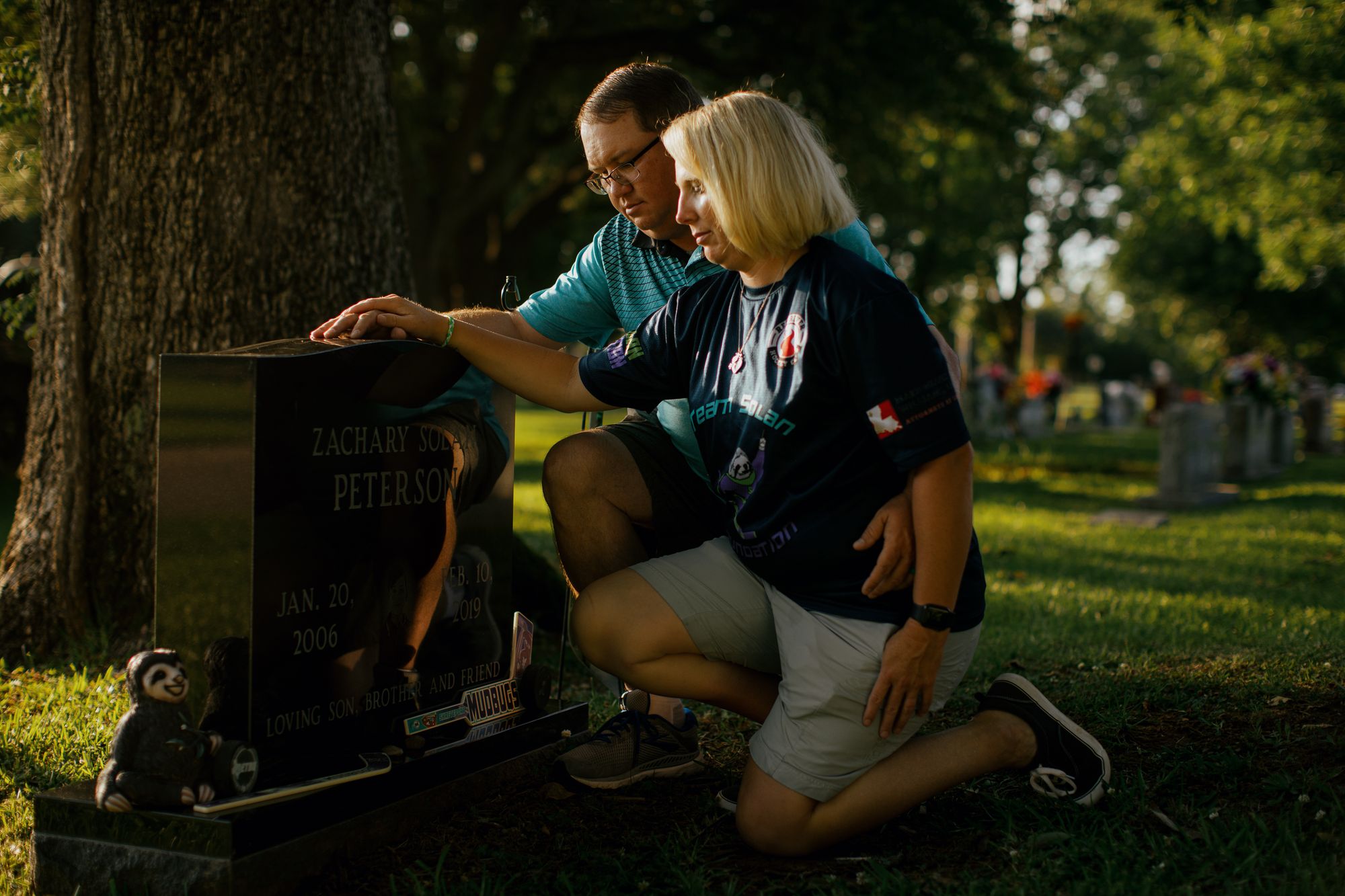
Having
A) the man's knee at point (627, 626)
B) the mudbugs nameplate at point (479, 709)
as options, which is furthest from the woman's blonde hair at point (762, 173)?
the mudbugs nameplate at point (479, 709)

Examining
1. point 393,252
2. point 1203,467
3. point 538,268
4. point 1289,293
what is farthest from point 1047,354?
point 393,252

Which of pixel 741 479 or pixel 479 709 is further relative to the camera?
pixel 479 709

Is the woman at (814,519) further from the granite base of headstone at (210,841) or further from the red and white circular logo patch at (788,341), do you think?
the granite base of headstone at (210,841)

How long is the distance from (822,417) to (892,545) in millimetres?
343

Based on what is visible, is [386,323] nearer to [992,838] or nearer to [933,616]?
[933,616]

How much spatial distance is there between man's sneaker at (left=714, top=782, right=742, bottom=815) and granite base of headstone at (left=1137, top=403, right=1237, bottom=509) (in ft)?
32.4

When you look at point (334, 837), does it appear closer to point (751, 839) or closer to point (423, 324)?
point (751, 839)

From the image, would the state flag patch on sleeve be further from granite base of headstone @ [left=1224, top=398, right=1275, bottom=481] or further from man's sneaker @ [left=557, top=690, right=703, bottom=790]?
granite base of headstone @ [left=1224, top=398, right=1275, bottom=481]

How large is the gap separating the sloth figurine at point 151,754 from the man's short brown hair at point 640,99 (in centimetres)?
193

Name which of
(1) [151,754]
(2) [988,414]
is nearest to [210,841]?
(1) [151,754]

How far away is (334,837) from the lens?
259 cm

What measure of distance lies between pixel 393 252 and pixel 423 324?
1.88 m

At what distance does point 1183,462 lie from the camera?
11.8 metres

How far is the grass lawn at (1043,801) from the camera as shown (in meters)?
2.55
